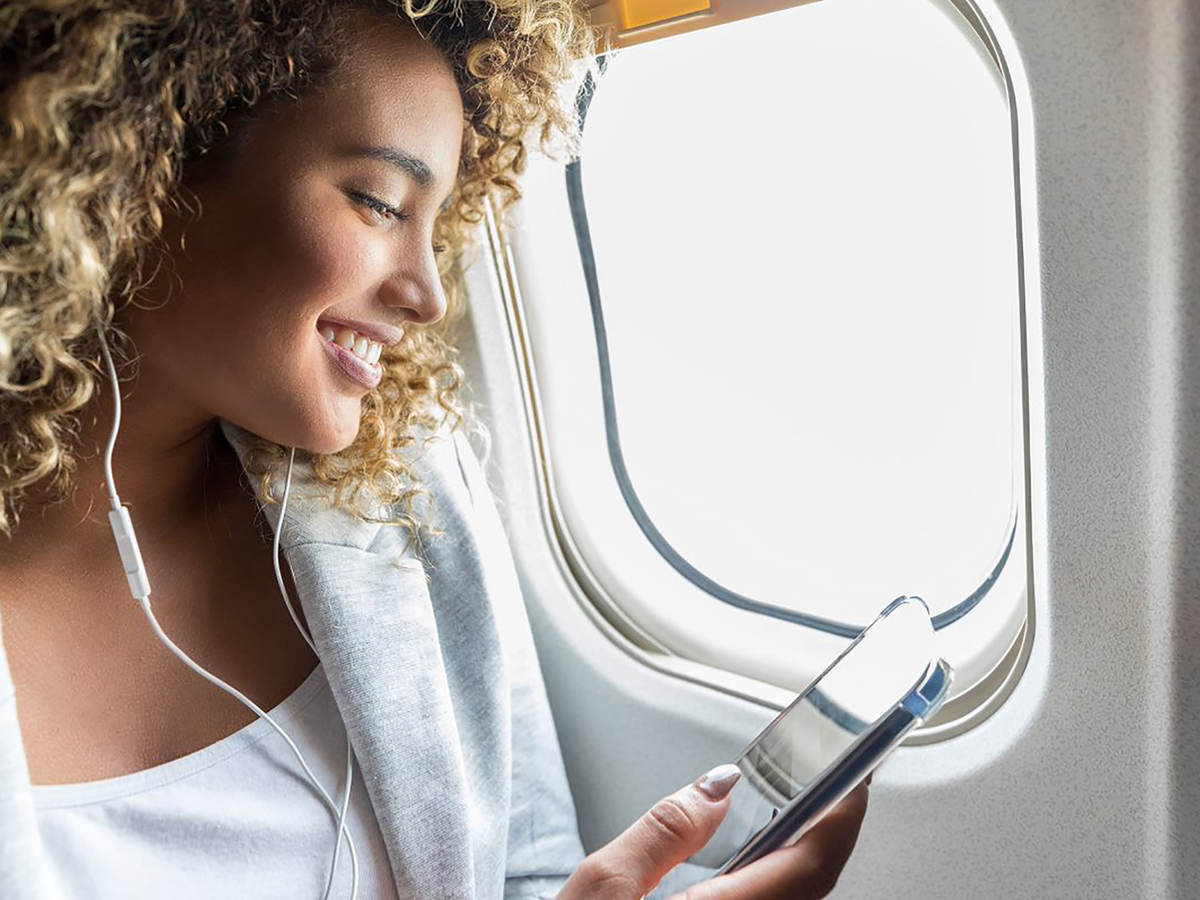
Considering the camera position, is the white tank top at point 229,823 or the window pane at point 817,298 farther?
the window pane at point 817,298

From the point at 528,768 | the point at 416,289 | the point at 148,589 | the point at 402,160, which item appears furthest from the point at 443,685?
the point at 402,160

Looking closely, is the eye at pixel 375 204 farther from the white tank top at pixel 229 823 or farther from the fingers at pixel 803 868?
the fingers at pixel 803 868

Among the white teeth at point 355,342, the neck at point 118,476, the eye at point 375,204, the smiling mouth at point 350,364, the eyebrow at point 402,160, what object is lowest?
the neck at point 118,476

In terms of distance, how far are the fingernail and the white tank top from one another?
1.22 ft

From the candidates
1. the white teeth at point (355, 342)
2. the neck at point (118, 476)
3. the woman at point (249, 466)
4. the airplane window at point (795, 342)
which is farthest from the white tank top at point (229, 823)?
the airplane window at point (795, 342)

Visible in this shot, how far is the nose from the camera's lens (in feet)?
3.36

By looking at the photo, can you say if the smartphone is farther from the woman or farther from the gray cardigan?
the gray cardigan

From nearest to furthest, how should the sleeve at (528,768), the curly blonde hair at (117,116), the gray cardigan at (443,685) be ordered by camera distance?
1. the curly blonde hair at (117,116)
2. the gray cardigan at (443,685)
3. the sleeve at (528,768)

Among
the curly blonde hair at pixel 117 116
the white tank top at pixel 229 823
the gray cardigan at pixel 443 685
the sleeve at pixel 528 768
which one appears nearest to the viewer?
the curly blonde hair at pixel 117 116

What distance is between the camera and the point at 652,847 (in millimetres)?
899

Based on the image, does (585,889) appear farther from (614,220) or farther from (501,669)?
(614,220)

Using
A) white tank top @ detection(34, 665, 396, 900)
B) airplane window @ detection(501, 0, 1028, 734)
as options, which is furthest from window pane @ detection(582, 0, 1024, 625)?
white tank top @ detection(34, 665, 396, 900)

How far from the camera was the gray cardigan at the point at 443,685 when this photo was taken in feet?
3.62

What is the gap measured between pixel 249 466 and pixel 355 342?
0.73 feet
